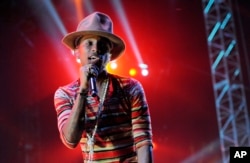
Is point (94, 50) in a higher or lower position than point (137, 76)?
lower

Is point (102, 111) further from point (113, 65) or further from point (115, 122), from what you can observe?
point (113, 65)

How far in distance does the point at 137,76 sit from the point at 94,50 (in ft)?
22.9

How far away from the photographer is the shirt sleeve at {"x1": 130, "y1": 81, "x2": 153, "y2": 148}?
Answer: 1.53 metres

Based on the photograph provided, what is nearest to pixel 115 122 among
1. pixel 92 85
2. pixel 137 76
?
pixel 92 85

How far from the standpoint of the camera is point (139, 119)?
5.08 feet

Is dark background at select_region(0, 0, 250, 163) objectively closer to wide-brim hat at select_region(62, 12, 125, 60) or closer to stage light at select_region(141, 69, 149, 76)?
stage light at select_region(141, 69, 149, 76)

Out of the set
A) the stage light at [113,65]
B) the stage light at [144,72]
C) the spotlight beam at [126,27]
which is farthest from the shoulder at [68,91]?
the stage light at [144,72]

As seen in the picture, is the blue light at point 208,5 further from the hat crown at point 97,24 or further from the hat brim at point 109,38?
the hat crown at point 97,24

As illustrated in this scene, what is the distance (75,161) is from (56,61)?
2.03 m

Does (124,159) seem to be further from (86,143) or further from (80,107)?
(80,107)

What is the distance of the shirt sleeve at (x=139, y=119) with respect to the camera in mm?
1528

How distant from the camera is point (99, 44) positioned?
1604 millimetres

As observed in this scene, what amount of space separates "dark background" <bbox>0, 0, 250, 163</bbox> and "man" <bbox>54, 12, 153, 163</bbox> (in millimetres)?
5227

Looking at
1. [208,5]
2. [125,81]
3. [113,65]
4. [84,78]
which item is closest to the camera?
[84,78]
